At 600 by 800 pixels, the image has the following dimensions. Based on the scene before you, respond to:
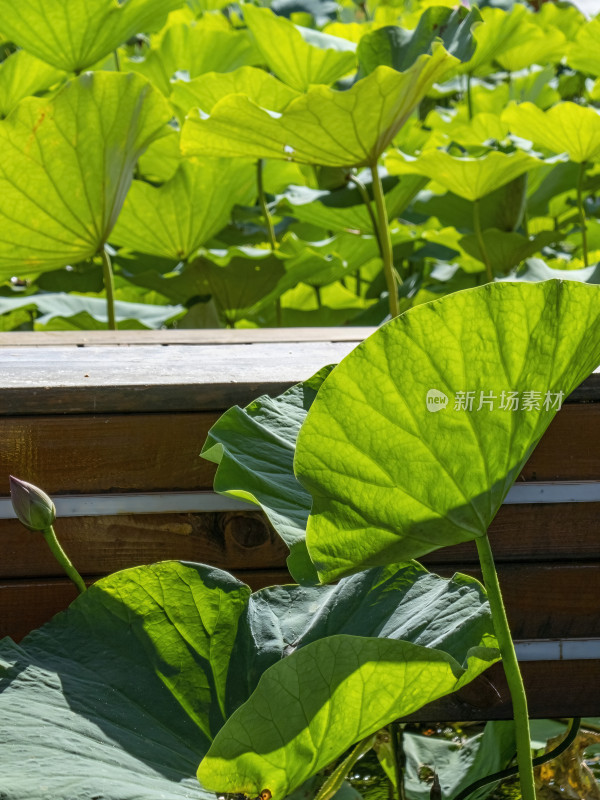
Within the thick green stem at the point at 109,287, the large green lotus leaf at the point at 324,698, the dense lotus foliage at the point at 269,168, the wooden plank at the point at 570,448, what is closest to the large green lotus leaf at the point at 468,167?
the dense lotus foliage at the point at 269,168

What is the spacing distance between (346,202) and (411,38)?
0.27 meters

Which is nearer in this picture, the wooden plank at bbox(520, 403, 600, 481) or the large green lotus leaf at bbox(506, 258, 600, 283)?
the wooden plank at bbox(520, 403, 600, 481)

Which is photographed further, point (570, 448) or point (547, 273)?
point (547, 273)

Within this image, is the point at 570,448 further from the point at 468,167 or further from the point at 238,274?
the point at 238,274

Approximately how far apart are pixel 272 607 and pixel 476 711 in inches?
9.3

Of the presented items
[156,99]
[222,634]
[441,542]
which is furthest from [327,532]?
[156,99]

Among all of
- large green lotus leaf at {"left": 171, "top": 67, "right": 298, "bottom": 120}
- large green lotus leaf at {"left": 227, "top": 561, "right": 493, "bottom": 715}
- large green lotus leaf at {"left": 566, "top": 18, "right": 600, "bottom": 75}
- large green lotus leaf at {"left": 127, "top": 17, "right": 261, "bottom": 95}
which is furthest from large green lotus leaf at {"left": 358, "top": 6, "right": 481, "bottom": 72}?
large green lotus leaf at {"left": 227, "top": 561, "right": 493, "bottom": 715}

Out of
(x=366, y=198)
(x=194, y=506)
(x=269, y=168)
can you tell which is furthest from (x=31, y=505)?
(x=269, y=168)

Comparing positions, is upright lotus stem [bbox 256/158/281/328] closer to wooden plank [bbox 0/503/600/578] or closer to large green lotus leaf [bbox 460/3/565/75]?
large green lotus leaf [bbox 460/3/565/75]

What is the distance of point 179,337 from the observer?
104 centimetres

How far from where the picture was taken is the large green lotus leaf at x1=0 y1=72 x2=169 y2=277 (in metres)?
1.13

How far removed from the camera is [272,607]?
2.23ft

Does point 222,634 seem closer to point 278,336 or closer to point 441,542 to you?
point 441,542

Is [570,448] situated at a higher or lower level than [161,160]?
lower
